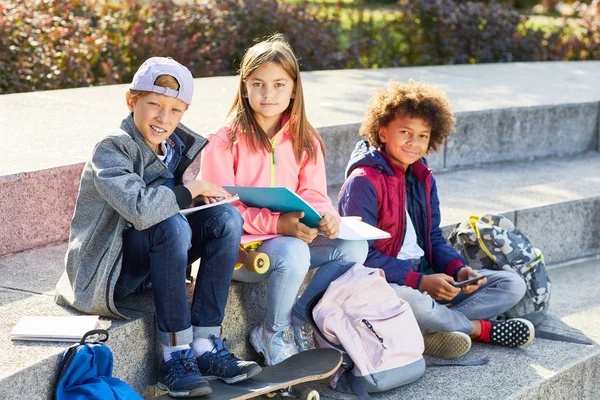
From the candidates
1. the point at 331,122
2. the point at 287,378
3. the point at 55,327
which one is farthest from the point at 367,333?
the point at 331,122

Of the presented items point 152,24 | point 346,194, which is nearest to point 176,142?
point 346,194

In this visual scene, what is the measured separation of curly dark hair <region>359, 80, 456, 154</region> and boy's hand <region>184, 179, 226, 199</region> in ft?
3.67

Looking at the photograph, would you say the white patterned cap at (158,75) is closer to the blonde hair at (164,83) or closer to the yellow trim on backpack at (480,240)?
the blonde hair at (164,83)

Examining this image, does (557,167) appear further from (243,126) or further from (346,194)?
(243,126)

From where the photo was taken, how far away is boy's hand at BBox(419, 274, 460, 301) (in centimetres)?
409

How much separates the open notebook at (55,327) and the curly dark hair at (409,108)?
1.63m

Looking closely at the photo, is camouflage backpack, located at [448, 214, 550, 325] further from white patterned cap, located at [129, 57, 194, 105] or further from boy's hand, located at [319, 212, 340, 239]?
white patterned cap, located at [129, 57, 194, 105]

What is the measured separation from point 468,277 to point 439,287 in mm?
224

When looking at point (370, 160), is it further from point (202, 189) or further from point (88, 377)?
point (88, 377)

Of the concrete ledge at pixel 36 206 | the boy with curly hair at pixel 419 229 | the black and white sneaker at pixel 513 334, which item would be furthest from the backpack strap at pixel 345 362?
the concrete ledge at pixel 36 206

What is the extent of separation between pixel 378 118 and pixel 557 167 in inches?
105

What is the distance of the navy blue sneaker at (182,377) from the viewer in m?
3.18

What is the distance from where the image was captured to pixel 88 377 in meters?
3.00

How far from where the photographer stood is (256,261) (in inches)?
141
